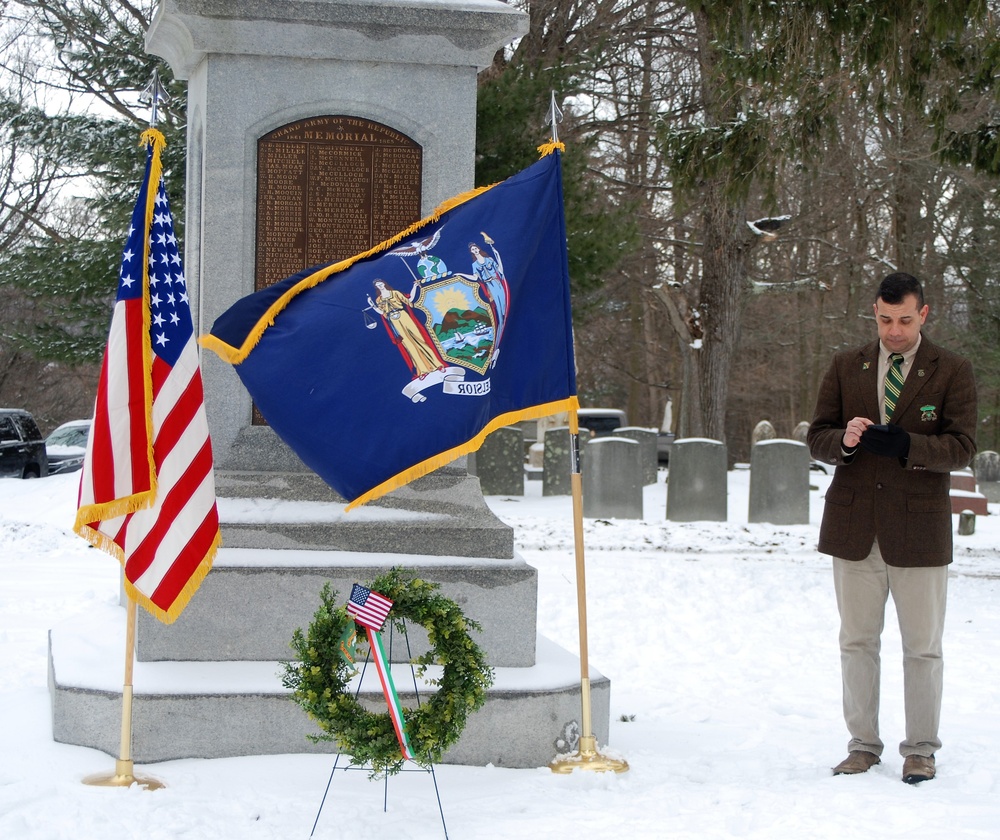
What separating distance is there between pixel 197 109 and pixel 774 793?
4.40 meters

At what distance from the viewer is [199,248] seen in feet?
20.7

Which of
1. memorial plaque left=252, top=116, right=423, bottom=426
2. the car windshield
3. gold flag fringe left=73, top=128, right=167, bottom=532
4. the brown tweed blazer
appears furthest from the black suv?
the brown tweed blazer

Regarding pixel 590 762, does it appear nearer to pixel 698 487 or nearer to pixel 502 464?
pixel 698 487

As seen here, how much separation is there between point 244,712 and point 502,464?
567 inches

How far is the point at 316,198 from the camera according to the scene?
6082mm

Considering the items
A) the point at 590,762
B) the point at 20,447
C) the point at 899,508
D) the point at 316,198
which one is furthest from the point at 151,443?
the point at 20,447

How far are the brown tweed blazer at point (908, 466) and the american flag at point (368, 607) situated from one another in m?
1.93

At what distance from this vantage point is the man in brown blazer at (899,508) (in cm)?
491

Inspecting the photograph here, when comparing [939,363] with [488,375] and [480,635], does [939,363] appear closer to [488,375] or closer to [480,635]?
[488,375]

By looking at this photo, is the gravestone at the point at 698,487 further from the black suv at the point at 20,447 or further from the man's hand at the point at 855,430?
the black suv at the point at 20,447

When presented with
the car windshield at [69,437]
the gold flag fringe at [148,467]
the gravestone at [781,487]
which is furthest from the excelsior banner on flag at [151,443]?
the car windshield at [69,437]

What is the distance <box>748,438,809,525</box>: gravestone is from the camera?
16422mm

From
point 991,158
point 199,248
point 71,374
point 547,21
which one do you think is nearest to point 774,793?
point 199,248

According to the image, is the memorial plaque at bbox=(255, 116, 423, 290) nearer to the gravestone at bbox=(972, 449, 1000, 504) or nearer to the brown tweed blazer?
the brown tweed blazer
